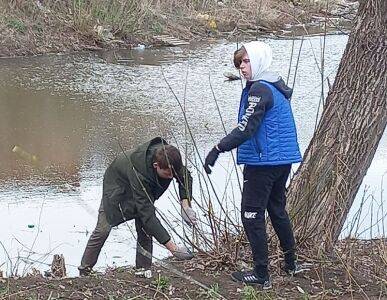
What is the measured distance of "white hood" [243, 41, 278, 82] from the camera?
4.21 meters

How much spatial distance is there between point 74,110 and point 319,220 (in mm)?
6355

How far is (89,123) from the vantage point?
33.4 feet

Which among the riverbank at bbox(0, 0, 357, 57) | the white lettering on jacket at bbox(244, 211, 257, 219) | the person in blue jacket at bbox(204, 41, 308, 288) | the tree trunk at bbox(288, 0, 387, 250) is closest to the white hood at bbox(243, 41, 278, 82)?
the person in blue jacket at bbox(204, 41, 308, 288)

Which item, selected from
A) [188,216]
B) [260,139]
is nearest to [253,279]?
[188,216]

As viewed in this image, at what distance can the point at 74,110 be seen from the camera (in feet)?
35.6

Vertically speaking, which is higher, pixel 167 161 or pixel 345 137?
pixel 345 137

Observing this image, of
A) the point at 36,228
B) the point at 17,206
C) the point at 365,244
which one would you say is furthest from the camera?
the point at 17,206

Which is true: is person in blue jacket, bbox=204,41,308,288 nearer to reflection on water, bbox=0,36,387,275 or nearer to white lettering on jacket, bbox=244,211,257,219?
white lettering on jacket, bbox=244,211,257,219

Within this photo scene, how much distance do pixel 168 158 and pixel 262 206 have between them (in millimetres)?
733

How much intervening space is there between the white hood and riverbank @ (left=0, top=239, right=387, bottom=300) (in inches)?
46.2

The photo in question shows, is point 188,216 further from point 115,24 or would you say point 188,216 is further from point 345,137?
point 115,24

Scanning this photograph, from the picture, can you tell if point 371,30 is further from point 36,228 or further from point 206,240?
point 36,228

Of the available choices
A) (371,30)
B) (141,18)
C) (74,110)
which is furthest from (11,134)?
(141,18)

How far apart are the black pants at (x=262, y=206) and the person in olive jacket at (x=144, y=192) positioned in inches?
21.5
